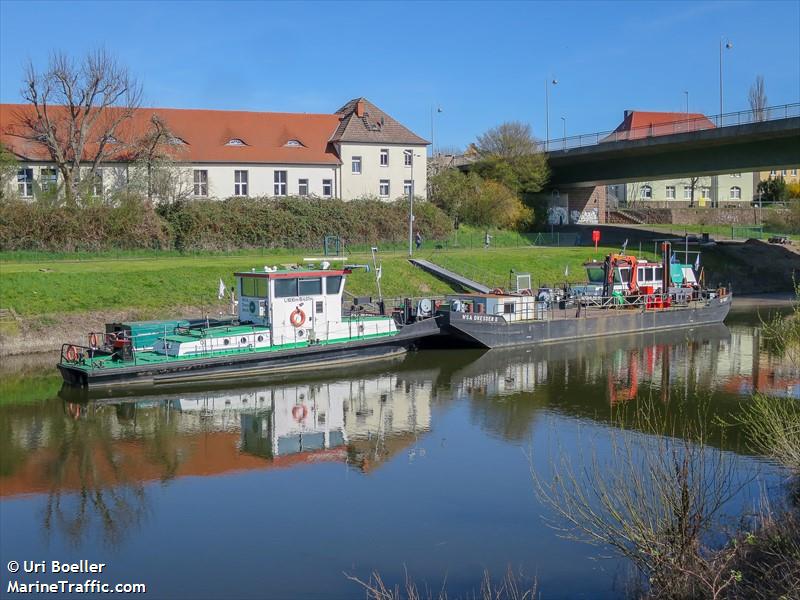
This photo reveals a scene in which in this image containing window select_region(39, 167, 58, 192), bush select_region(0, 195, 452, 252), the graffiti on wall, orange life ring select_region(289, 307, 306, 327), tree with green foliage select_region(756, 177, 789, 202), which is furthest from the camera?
tree with green foliage select_region(756, 177, 789, 202)

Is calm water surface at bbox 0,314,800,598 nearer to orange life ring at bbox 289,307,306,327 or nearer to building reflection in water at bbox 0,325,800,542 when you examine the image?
building reflection in water at bbox 0,325,800,542

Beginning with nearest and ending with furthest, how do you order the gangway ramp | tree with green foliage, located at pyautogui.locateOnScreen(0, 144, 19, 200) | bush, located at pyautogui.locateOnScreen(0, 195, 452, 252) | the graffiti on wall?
the gangway ramp < bush, located at pyautogui.locateOnScreen(0, 195, 452, 252) < tree with green foliage, located at pyautogui.locateOnScreen(0, 144, 19, 200) < the graffiti on wall

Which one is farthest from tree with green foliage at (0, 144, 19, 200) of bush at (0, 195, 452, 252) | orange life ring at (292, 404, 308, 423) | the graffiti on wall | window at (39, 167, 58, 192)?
the graffiti on wall

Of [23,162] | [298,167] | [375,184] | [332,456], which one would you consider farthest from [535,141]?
[332,456]

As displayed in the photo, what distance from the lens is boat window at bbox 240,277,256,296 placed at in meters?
31.9

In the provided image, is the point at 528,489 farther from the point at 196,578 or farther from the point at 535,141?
the point at 535,141

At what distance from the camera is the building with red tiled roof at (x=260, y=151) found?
178 ft

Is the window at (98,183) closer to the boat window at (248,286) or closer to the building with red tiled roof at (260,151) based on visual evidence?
the building with red tiled roof at (260,151)

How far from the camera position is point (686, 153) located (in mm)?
56969

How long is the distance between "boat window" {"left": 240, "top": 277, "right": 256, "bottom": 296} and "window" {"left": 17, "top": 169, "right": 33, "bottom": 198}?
88.1 feet

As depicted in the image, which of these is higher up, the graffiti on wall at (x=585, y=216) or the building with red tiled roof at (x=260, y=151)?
the building with red tiled roof at (x=260, y=151)

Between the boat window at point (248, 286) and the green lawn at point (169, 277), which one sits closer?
the boat window at point (248, 286)

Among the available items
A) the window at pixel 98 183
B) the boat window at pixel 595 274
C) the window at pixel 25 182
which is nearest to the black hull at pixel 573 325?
the boat window at pixel 595 274

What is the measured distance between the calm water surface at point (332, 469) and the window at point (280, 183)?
92.4 feet
